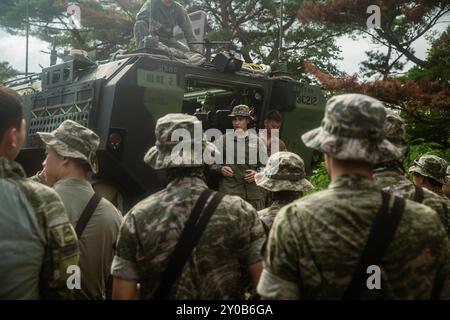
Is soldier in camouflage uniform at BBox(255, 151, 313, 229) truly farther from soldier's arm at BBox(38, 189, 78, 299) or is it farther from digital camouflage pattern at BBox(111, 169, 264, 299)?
soldier's arm at BBox(38, 189, 78, 299)

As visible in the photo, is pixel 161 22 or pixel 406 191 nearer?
pixel 406 191

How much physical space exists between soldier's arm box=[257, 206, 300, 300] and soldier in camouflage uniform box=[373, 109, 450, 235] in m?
1.08

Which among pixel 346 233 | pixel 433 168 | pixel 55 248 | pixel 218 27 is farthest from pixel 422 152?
pixel 218 27

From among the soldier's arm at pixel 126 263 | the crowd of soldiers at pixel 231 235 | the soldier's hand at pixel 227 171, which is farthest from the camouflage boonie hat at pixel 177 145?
the soldier's hand at pixel 227 171

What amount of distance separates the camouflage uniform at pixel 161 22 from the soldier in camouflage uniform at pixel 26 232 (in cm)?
410

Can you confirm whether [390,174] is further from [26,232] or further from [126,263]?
[26,232]

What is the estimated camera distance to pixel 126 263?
2.16 m

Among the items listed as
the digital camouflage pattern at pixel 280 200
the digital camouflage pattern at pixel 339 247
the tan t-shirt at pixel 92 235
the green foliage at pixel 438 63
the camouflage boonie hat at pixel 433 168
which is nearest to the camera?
the digital camouflage pattern at pixel 339 247

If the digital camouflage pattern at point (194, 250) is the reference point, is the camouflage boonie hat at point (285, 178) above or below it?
above

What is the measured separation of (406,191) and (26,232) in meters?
1.70

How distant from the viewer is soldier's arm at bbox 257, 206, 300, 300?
176cm

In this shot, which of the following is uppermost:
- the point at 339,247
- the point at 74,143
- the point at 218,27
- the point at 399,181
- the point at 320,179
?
the point at 218,27

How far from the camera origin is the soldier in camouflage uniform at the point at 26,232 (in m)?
1.93

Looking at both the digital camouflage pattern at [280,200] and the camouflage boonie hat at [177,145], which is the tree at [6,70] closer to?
the digital camouflage pattern at [280,200]
